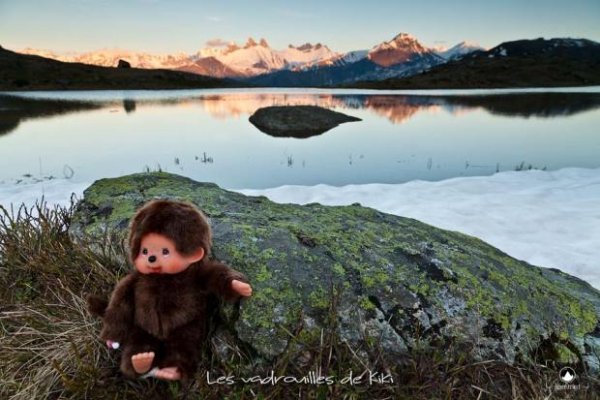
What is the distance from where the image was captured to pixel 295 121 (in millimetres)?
29938

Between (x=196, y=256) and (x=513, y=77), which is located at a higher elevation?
(x=513, y=77)

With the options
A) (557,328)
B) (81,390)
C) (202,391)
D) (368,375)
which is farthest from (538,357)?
(81,390)

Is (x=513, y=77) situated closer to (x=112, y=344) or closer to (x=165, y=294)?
(x=165, y=294)

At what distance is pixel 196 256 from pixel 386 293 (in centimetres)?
166

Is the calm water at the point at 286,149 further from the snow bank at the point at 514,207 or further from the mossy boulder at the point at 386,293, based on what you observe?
the mossy boulder at the point at 386,293

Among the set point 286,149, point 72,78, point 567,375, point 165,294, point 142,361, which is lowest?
point 286,149

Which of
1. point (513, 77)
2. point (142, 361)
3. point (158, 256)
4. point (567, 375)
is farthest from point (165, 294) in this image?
point (513, 77)

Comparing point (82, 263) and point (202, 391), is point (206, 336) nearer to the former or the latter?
point (202, 391)

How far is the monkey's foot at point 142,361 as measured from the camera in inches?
103

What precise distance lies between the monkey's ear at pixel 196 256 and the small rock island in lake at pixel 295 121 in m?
24.3

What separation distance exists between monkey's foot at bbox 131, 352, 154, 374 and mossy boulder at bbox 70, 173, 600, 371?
0.63 m

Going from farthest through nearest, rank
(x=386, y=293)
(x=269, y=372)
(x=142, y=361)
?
(x=386, y=293)
(x=269, y=372)
(x=142, y=361)

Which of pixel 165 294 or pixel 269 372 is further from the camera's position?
pixel 269 372

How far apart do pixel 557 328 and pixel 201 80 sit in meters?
171
